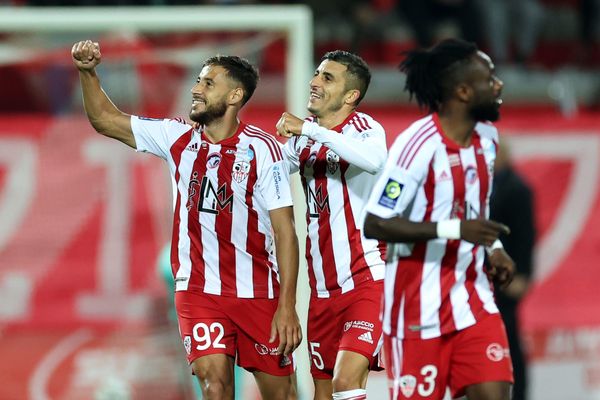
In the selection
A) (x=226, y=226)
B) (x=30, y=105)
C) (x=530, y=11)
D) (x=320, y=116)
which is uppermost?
(x=530, y=11)

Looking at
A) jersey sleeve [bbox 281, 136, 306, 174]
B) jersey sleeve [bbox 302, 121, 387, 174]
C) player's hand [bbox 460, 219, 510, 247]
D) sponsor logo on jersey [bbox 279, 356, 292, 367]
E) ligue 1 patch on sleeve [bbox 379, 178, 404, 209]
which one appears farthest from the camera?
jersey sleeve [bbox 281, 136, 306, 174]

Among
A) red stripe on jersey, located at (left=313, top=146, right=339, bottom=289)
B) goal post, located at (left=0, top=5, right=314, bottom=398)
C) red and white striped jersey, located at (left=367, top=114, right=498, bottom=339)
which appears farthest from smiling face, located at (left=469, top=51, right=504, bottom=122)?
goal post, located at (left=0, top=5, right=314, bottom=398)

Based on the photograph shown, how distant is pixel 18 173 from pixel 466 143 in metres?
5.74

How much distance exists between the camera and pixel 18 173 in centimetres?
1077

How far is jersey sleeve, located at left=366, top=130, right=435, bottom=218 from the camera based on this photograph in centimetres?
580

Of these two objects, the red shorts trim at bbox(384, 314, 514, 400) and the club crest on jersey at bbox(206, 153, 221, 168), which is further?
the club crest on jersey at bbox(206, 153, 221, 168)

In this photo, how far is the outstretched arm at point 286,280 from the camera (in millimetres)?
6148

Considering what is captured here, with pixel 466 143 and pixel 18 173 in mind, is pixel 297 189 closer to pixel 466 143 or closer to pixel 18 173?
pixel 18 173

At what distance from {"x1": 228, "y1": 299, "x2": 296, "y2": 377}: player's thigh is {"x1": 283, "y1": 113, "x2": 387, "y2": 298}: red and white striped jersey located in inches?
12.8

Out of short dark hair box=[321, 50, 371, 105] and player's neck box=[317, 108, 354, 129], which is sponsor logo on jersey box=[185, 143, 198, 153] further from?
short dark hair box=[321, 50, 371, 105]

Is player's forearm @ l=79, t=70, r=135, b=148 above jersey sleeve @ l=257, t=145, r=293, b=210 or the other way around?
above

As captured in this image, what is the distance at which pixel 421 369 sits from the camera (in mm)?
5941

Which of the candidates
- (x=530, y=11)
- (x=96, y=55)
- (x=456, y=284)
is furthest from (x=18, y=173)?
(x=530, y=11)

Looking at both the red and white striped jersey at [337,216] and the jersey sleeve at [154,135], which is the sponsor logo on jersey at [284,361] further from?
the jersey sleeve at [154,135]
